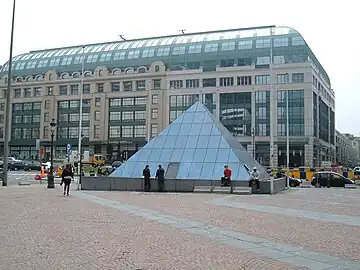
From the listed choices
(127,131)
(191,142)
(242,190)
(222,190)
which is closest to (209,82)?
(127,131)

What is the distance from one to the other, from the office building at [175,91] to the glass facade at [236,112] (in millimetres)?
190

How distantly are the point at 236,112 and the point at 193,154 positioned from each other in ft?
181

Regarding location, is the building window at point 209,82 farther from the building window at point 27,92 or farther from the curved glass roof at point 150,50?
the building window at point 27,92

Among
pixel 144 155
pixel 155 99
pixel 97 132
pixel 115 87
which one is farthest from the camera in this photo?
pixel 115 87

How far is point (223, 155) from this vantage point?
1197 inches

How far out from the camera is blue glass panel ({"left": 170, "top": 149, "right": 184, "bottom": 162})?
3107 cm

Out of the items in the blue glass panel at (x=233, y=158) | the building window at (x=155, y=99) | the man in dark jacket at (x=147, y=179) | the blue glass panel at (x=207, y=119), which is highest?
the building window at (x=155, y=99)

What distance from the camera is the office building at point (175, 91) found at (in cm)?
8144

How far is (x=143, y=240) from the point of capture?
9703 mm

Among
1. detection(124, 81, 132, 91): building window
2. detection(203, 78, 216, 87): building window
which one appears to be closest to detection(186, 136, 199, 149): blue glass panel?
detection(203, 78, 216, 87): building window

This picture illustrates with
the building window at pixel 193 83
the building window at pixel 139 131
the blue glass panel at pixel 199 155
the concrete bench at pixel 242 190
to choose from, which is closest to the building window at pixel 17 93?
the building window at pixel 139 131

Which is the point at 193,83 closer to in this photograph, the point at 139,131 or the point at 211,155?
the point at 139,131

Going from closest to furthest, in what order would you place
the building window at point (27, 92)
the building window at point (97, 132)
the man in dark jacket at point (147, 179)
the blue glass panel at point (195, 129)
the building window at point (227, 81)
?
the man in dark jacket at point (147, 179)
the blue glass panel at point (195, 129)
the building window at point (227, 81)
the building window at point (97, 132)
the building window at point (27, 92)

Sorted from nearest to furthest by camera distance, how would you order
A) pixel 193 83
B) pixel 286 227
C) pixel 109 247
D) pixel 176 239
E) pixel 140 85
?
1. pixel 109 247
2. pixel 176 239
3. pixel 286 227
4. pixel 193 83
5. pixel 140 85
